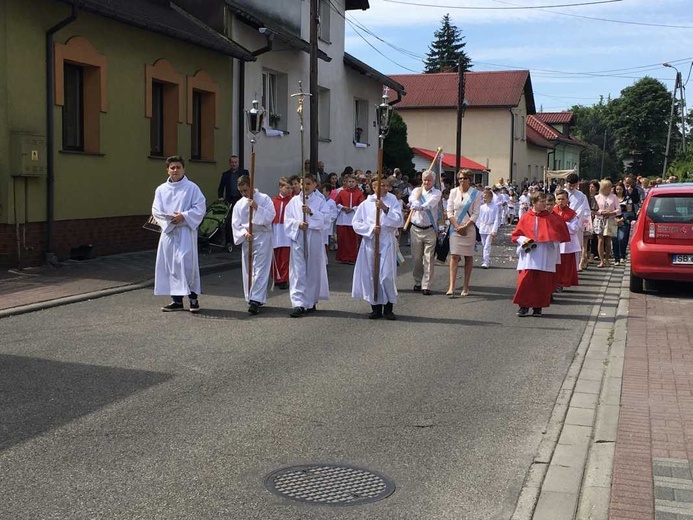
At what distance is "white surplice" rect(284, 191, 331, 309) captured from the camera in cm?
1136

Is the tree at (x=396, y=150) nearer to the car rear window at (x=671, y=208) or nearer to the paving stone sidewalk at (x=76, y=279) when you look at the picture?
the paving stone sidewalk at (x=76, y=279)

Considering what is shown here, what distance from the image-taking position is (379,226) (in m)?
11.3

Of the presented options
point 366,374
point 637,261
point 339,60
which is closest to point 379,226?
point 366,374

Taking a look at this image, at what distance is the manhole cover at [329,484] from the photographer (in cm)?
480

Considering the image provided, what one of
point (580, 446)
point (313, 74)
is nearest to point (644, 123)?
point (313, 74)

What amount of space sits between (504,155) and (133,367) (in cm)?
5328

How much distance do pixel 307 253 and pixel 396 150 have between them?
26706 mm

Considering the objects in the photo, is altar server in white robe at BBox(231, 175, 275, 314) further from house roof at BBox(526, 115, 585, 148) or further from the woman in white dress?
house roof at BBox(526, 115, 585, 148)

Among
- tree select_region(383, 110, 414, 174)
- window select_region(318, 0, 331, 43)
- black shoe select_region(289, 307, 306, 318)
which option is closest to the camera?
black shoe select_region(289, 307, 306, 318)

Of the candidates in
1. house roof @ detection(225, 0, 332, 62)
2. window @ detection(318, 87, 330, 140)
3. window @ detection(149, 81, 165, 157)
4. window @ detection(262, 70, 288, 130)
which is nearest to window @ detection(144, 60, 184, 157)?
window @ detection(149, 81, 165, 157)

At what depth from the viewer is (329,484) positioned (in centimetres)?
502

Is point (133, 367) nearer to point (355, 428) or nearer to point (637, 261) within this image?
point (355, 428)

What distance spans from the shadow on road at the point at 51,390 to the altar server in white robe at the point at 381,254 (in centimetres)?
409

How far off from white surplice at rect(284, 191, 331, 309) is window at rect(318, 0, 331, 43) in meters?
16.7
